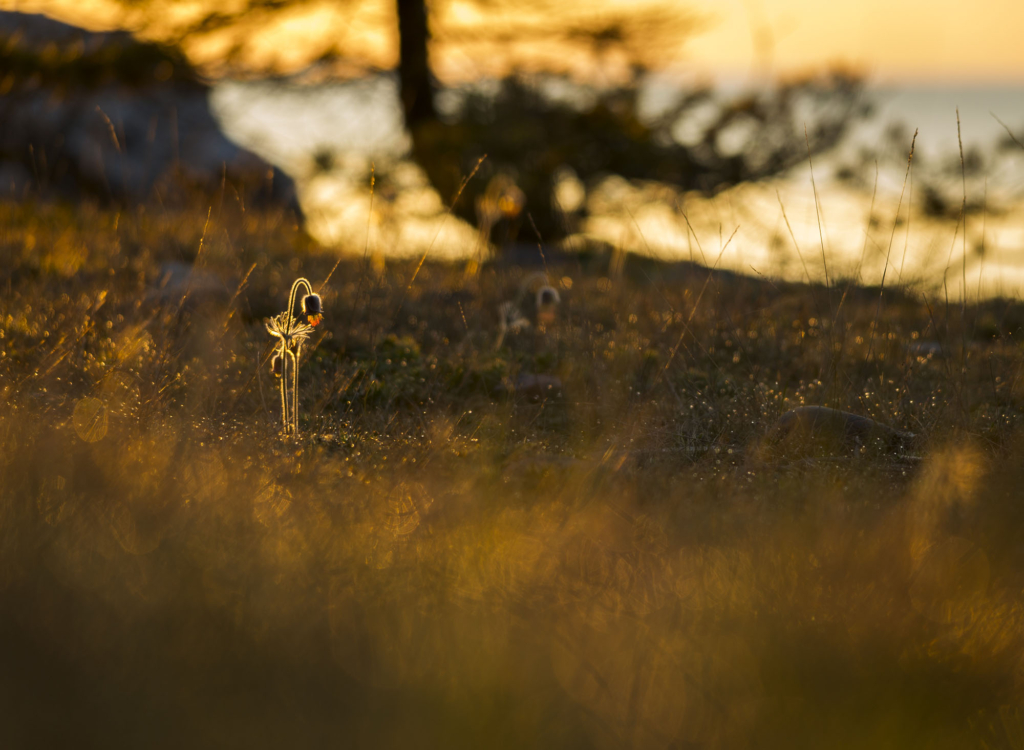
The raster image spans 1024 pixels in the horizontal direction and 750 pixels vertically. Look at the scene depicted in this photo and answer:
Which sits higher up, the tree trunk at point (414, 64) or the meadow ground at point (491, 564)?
the tree trunk at point (414, 64)

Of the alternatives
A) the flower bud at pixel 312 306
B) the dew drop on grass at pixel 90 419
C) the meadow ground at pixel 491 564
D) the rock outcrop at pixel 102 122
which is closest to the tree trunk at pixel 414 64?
the rock outcrop at pixel 102 122

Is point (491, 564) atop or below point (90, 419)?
below

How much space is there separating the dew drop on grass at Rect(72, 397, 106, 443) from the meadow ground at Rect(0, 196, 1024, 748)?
2cm

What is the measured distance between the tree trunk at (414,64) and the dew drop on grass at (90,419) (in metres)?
8.73

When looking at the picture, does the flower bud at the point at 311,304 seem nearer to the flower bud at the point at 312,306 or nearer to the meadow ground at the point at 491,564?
the flower bud at the point at 312,306

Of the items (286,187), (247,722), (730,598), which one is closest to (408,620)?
(247,722)

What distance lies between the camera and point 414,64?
11242mm

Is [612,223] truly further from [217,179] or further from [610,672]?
[610,672]

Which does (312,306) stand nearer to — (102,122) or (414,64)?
(414,64)

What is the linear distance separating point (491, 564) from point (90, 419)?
5.78ft

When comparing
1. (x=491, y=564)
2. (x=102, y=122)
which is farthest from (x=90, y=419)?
(x=102, y=122)

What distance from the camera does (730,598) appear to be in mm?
2021

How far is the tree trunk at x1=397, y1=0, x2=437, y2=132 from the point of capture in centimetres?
1118

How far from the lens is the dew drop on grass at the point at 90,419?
2818mm
